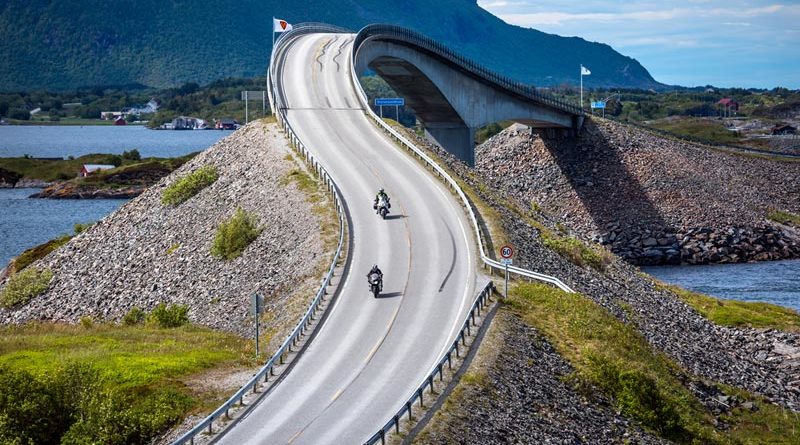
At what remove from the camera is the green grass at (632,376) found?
39031 mm

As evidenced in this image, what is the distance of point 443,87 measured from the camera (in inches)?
3922

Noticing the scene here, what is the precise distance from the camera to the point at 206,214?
212 ft

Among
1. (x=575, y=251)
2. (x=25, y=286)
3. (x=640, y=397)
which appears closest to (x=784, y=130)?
(x=575, y=251)

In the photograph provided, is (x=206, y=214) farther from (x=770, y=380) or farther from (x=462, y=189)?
(x=770, y=380)

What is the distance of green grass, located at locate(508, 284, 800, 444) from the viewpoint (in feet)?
128

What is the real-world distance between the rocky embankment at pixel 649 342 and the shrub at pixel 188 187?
14.4 metres

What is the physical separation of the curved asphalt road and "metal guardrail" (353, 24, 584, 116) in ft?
30.4

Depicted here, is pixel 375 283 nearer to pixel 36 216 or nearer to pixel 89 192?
pixel 36 216

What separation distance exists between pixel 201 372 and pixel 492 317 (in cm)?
1096

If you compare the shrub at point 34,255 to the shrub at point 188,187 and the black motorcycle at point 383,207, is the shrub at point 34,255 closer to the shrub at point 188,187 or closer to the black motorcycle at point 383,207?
the shrub at point 188,187

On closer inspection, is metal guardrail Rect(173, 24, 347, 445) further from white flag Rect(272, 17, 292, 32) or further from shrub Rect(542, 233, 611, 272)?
white flag Rect(272, 17, 292, 32)

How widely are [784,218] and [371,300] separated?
7281 cm

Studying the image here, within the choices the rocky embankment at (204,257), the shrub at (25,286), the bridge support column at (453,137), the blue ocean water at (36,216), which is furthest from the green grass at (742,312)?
the blue ocean water at (36,216)

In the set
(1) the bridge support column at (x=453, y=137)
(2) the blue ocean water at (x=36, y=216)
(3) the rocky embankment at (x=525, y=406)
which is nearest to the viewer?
(3) the rocky embankment at (x=525, y=406)
